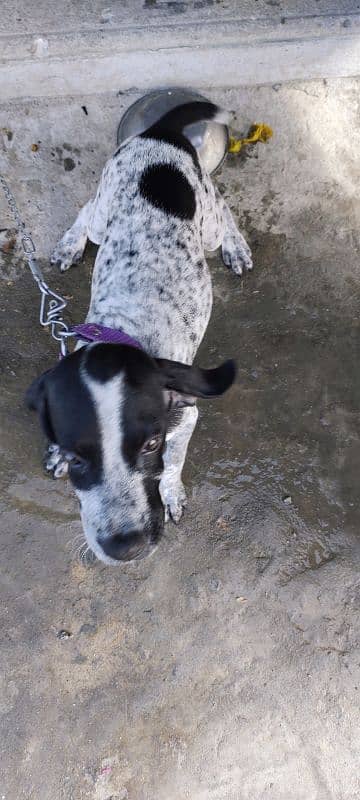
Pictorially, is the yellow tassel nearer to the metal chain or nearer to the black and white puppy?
the black and white puppy

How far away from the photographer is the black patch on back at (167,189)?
3189 mm

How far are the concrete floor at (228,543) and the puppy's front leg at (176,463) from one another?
0.49 feet

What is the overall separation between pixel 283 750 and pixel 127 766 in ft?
3.51

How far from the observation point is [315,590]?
3961 millimetres

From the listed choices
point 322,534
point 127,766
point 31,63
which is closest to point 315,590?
point 322,534

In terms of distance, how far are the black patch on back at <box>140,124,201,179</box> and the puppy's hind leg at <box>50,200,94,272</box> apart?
0.73 m

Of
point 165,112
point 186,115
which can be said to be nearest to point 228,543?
point 186,115

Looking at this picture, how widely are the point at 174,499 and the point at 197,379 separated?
5.21ft

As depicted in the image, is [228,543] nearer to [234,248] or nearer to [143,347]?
[143,347]

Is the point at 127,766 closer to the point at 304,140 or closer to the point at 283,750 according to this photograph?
the point at 283,750

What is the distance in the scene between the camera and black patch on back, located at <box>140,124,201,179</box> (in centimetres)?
334

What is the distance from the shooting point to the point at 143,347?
2.98m

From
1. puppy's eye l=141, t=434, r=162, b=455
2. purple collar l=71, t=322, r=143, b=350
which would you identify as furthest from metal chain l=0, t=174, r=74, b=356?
puppy's eye l=141, t=434, r=162, b=455

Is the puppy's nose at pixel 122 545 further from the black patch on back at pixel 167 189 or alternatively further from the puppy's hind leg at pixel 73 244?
the puppy's hind leg at pixel 73 244
